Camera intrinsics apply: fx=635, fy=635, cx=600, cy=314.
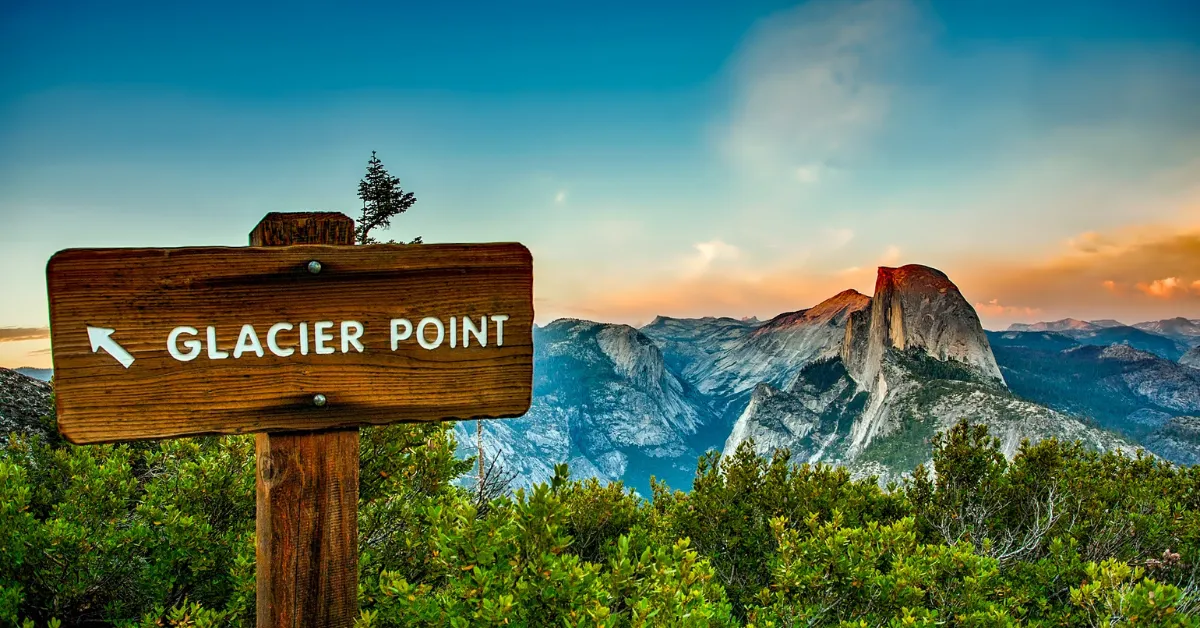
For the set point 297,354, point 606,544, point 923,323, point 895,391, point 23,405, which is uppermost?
point 923,323

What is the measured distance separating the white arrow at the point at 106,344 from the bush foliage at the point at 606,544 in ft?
3.65

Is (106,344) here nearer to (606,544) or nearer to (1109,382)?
(606,544)

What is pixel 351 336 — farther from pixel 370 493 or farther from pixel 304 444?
pixel 370 493

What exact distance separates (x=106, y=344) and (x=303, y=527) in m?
0.78

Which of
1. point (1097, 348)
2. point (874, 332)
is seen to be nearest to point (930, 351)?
point (874, 332)

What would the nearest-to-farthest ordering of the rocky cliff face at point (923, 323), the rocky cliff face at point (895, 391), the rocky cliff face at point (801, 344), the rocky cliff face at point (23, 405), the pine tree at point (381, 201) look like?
the rocky cliff face at point (23, 405)
the pine tree at point (381, 201)
the rocky cliff face at point (895, 391)
the rocky cliff face at point (923, 323)
the rocky cliff face at point (801, 344)

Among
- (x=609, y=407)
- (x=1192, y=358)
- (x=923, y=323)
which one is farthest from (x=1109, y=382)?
(x=609, y=407)

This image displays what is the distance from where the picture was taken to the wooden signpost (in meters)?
1.85

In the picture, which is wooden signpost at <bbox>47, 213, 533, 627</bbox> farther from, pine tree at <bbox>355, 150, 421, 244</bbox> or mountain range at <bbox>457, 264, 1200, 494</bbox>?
mountain range at <bbox>457, 264, 1200, 494</bbox>

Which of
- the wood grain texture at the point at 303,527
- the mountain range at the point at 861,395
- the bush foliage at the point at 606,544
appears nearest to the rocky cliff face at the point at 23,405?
the bush foliage at the point at 606,544

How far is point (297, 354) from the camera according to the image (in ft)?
6.51

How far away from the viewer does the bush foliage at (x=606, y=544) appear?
8.01 feet

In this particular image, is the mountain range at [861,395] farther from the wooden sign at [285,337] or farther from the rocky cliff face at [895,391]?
the wooden sign at [285,337]

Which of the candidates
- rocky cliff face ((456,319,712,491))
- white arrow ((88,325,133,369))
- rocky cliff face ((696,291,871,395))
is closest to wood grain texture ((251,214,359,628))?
white arrow ((88,325,133,369))
